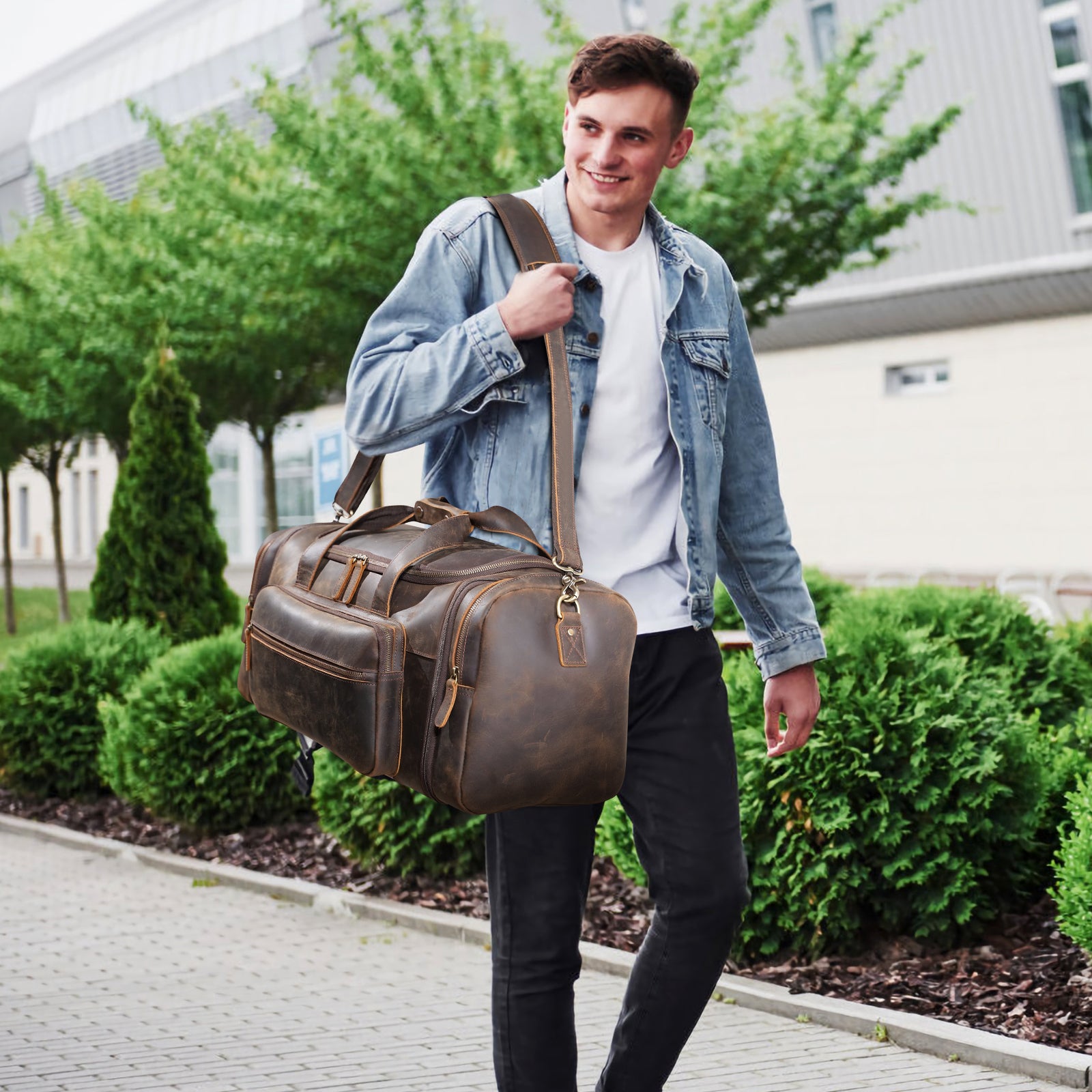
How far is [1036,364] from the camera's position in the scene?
83.0 ft

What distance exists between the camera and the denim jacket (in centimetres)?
263

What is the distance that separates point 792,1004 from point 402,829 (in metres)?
2.14

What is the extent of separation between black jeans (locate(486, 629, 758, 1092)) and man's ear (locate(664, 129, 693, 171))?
2.64 ft

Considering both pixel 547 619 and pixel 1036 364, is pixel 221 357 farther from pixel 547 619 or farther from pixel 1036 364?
pixel 547 619

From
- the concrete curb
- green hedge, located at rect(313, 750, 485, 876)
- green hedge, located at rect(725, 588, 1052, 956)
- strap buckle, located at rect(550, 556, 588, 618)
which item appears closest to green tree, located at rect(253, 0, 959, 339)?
green hedge, located at rect(313, 750, 485, 876)

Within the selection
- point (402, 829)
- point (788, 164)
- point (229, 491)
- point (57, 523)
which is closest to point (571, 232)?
point (402, 829)

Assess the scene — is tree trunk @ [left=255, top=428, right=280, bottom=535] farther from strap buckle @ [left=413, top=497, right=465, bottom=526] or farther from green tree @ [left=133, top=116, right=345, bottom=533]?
strap buckle @ [left=413, top=497, right=465, bottom=526]

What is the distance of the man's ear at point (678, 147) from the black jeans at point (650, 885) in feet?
2.64

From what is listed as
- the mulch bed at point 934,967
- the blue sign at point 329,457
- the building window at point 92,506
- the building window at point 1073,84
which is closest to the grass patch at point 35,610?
the blue sign at point 329,457

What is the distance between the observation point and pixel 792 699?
3143 millimetres

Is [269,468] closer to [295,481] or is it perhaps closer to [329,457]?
[329,457]

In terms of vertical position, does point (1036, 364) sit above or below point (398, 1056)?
above

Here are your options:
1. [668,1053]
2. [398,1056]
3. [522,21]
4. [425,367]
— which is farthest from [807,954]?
[522,21]

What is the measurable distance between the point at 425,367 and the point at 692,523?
539mm
